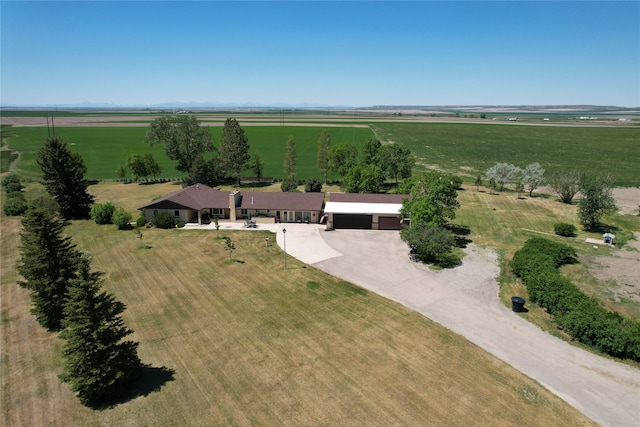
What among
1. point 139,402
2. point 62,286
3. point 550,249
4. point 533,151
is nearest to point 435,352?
point 139,402

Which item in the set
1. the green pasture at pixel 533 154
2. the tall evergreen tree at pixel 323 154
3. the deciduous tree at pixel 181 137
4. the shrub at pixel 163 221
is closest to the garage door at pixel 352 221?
the shrub at pixel 163 221

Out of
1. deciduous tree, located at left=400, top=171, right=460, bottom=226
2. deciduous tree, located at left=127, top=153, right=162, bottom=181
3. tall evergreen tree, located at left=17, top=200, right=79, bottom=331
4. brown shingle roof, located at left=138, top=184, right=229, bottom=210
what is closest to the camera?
tall evergreen tree, located at left=17, top=200, right=79, bottom=331

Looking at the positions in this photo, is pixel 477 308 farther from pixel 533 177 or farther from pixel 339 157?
pixel 339 157

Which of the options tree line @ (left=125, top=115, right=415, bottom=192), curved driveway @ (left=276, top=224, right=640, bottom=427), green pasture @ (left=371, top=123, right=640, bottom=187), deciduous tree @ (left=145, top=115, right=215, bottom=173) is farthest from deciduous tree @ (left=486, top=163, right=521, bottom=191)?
deciduous tree @ (left=145, top=115, right=215, bottom=173)

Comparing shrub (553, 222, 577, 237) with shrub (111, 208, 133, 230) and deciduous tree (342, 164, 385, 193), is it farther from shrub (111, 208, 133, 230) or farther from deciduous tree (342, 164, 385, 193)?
shrub (111, 208, 133, 230)

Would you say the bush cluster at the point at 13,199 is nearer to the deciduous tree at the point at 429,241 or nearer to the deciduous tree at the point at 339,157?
the deciduous tree at the point at 339,157

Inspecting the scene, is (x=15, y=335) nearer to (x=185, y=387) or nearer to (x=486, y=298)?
(x=185, y=387)

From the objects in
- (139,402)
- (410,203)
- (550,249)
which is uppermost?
(410,203)

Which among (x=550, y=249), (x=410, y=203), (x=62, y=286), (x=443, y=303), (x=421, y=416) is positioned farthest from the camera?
(x=410, y=203)
